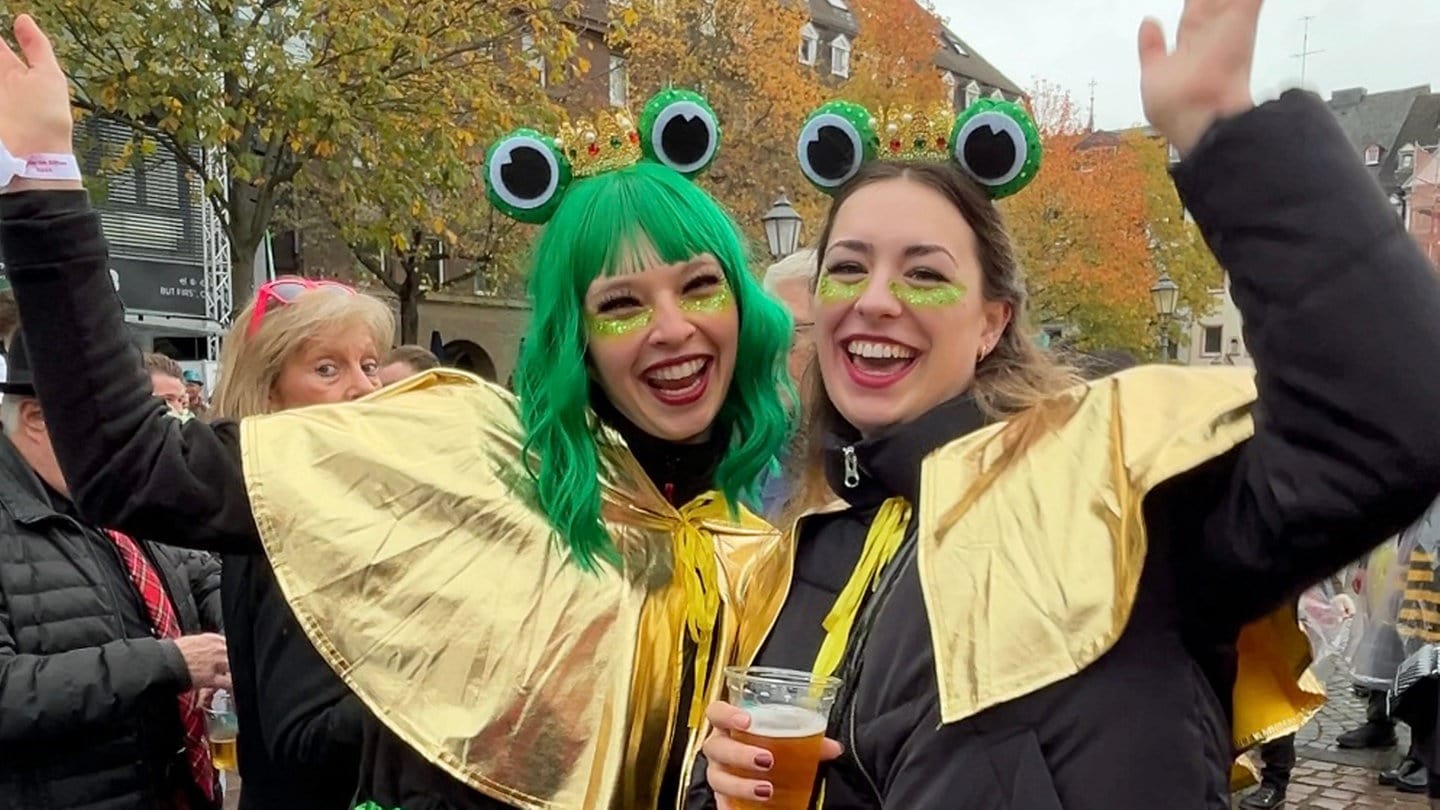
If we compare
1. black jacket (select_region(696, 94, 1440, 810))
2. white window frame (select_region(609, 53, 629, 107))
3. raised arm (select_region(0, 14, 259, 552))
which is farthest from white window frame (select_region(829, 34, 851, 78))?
black jacket (select_region(696, 94, 1440, 810))

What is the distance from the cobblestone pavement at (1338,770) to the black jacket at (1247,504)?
17.3 ft

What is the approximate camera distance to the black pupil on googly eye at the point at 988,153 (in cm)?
197

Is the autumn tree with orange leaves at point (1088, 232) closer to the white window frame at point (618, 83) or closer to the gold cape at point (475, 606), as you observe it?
the white window frame at point (618, 83)

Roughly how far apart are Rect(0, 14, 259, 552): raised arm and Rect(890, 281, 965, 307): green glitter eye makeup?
3.83 ft

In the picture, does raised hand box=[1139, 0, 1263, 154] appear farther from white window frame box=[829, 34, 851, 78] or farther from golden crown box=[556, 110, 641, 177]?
white window frame box=[829, 34, 851, 78]

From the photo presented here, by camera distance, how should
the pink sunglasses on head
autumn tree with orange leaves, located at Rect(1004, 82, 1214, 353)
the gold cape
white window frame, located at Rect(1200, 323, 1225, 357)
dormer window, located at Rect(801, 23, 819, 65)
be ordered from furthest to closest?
1. white window frame, located at Rect(1200, 323, 1225, 357)
2. dormer window, located at Rect(801, 23, 819, 65)
3. autumn tree with orange leaves, located at Rect(1004, 82, 1214, 353)
4. the pink sunglasses on head
5. the gold cape

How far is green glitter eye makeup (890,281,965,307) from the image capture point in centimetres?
180

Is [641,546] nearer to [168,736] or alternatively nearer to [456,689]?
[456,689]

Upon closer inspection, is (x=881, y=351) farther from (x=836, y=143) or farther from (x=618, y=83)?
(x=618, y=83)

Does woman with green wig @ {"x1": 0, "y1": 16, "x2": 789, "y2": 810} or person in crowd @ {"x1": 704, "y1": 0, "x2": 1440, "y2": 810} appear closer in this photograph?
person in crowd @ {"x1": 704, "y1": 0, "x2": 1440, "y2": 810}

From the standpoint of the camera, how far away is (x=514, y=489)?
6.83ft

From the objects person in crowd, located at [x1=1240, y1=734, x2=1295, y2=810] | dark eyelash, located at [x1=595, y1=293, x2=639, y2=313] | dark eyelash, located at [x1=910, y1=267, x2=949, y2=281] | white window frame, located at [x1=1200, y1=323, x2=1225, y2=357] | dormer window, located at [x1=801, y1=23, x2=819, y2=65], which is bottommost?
white window frame, located at [x1=1200, y1=323, x2=1225, y2=357]

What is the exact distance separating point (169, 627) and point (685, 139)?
176 cm

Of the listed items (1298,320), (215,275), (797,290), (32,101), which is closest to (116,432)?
(32,101)
